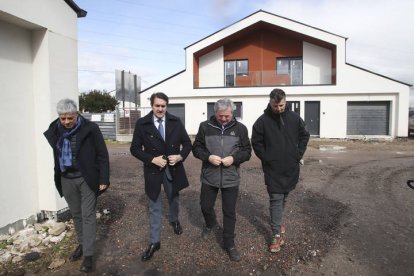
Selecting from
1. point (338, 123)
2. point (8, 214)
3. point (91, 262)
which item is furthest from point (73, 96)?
point (338, 123)

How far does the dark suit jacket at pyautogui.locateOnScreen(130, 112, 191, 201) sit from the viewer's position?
13.9ft

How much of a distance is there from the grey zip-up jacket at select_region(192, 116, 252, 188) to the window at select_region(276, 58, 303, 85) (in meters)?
20.3

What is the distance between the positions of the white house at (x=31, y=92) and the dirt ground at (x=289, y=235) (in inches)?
47.0

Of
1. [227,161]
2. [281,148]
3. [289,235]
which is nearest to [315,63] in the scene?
[289,235]

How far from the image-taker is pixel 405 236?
4.69 metres

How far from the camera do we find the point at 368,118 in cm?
2252

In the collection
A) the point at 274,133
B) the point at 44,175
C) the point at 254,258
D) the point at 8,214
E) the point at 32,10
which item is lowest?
the point at 254,258

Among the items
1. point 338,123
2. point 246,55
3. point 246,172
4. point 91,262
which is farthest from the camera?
point 246,55

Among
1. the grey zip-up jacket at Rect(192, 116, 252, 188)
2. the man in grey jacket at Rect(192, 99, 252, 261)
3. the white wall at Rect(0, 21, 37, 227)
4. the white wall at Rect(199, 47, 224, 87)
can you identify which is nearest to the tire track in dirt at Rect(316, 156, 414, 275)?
the man in grey jacket at Rect(192, 99, 252, 261)

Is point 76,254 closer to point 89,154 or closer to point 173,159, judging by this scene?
point 89,154

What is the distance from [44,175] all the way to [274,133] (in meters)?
3.52

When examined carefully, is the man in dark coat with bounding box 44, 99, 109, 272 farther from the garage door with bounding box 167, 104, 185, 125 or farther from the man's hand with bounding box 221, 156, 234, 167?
the garage door with bounding box 167, 104, 185, 125

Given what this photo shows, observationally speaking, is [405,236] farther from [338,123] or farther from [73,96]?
[338,123]

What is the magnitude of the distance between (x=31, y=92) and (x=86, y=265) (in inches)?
109
